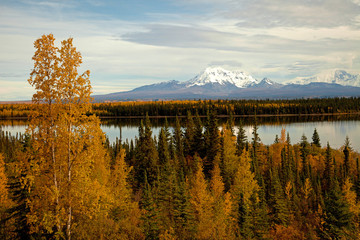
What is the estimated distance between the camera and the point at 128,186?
56.7 meters

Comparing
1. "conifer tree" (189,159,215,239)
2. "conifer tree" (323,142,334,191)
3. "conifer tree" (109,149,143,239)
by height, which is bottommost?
"conifer tree" (323,142,334,191)

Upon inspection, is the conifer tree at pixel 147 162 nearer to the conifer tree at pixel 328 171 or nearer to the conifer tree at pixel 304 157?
the conifer tree at pixel 304 157

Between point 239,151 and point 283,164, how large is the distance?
44.3 ft

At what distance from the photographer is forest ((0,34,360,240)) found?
16797 millimetres

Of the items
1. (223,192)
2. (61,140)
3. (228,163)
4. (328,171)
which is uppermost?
(61,140)

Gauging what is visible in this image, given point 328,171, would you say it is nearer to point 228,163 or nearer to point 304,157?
point 304,157

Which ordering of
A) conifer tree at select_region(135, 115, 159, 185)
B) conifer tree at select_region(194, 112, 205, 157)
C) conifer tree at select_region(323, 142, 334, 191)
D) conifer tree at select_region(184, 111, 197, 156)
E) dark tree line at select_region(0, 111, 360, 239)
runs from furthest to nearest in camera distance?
1. conifer tree at select_region(323, 142, 334, 191)
2. conifer tree at select_region(184, 111, 197, 156)
3. conifer tree at select_region(194, 112, 205, 157)
4. conifer tree at select_region(135, 115, 159, 185)
5. dark tree line at select_region(0, 111, 360, 239)

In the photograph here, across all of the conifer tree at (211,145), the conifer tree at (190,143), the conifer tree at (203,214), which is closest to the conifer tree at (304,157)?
the conifer tree at (211,145)

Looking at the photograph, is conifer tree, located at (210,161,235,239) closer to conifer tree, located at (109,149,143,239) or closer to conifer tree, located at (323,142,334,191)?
conifer tree, located at (109,149,143,239)

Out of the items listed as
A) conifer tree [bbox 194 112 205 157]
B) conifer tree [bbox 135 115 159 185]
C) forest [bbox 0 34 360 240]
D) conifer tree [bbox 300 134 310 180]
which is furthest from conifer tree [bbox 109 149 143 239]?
conifer tree [bbox 300 134 310 180]

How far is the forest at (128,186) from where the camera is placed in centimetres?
1680

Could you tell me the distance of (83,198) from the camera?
676 inches

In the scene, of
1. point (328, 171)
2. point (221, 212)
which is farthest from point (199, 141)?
point (221, 212)

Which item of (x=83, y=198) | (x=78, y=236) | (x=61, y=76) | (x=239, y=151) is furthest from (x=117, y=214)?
(x=239, y=151)
